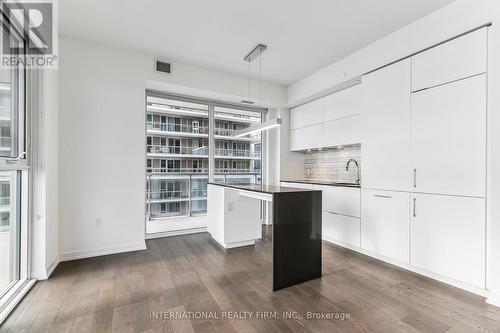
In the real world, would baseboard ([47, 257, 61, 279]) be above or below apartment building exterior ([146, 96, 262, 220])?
below

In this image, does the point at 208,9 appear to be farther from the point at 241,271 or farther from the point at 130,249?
the point at 130,249

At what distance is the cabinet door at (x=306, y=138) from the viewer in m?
4.20

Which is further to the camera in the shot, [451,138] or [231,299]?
[451,138]

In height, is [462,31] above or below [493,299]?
above

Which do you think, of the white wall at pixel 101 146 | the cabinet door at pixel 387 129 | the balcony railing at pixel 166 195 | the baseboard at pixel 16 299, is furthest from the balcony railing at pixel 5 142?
the cabinet door at pixel 387 129

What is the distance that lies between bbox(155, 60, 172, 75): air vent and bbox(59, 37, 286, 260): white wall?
9cm

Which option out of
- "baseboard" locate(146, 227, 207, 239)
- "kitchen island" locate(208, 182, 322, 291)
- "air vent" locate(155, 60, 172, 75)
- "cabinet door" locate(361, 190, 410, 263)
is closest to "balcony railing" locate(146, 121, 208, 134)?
"air vent" locate(155, 60, 172, 75)

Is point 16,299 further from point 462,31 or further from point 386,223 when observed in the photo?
point 462,31

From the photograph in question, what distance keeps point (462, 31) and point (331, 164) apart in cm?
254

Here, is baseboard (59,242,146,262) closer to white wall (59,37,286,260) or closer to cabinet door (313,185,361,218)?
white wall (59,37,286,260)

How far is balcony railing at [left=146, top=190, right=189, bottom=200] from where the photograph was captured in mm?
4062

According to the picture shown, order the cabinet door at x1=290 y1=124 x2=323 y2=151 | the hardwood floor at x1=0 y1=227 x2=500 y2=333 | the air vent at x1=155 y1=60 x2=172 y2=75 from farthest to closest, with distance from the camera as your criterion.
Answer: the cabinet door at x1=290 y1=124 x2=323 y2=151
the air vent at x1=155 y1=60 x2=172 y2=75
the hardwood floor at x1=0 y1=227 x2=500 y2=333

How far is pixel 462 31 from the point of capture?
224 centimetres

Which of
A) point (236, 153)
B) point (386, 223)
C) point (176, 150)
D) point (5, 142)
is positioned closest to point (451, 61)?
point (386, 223)
